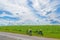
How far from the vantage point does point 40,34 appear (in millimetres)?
53125
